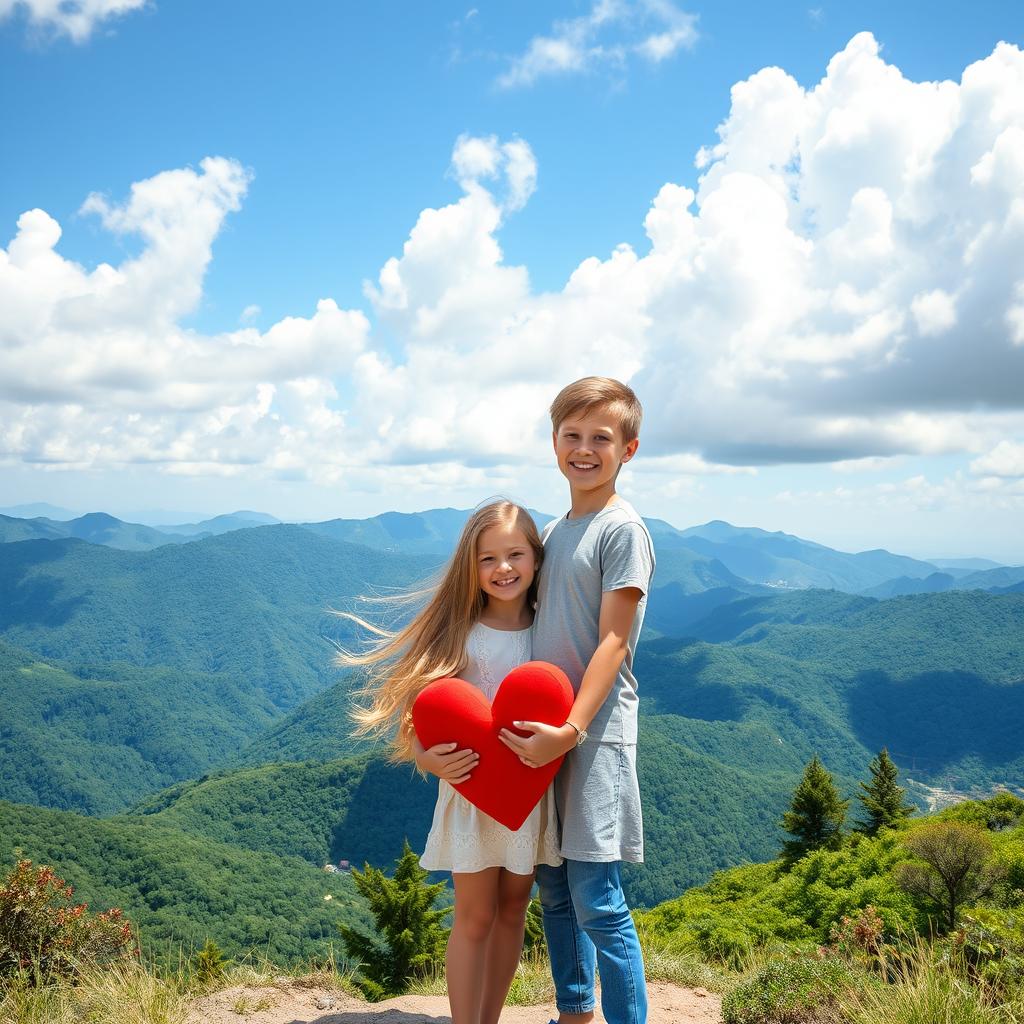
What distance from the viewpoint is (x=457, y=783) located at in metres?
3.15

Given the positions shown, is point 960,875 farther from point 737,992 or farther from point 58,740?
point 58,740

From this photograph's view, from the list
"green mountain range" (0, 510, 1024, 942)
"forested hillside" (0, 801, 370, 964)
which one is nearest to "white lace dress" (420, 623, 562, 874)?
"green mountain range" (0, 510, 1024, 942)

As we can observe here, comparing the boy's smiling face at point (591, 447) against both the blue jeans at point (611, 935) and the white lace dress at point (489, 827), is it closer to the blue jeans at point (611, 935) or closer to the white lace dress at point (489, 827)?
the white lace dress at point (489, 827)

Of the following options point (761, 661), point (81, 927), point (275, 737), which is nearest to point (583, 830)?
point (81, 927)

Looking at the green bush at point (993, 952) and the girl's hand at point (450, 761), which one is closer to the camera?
the girl's hand at point (450, 761)

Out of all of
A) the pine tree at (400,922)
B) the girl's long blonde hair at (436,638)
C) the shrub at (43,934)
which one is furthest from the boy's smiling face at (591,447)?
the pine tree at (400,922)

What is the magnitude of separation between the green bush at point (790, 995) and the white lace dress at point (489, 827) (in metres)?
1.69

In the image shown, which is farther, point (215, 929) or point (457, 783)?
point (215, 929)

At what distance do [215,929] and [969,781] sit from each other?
133 m

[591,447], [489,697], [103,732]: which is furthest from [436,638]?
[103,732]

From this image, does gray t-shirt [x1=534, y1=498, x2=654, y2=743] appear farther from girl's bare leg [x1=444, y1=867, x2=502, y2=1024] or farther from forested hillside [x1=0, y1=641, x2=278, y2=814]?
forested hillside [x1=0, y1=641, x2=278, y2=814]

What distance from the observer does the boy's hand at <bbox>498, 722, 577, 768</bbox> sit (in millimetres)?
2896

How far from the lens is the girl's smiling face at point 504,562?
133 inches

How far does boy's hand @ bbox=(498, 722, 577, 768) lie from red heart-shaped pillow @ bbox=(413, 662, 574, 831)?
0.04 meters
